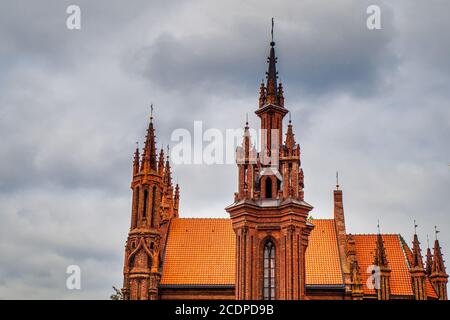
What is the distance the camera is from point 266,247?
1848 inches

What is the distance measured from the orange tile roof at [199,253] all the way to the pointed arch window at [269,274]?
597 centimetres

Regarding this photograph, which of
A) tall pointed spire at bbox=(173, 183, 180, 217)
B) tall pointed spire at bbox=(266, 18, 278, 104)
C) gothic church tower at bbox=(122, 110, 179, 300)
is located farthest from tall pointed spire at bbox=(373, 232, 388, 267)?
tall pointed spire at bbox=(173, 183, 180, 217)

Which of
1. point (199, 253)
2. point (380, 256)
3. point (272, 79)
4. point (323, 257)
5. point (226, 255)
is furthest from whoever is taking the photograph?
point (199, 253)

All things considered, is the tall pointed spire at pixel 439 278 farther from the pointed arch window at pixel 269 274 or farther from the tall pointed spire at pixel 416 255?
the pointed arch window at pixel 269 274

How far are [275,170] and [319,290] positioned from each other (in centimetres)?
984

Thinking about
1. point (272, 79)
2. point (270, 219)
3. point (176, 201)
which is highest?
point (272, 79)

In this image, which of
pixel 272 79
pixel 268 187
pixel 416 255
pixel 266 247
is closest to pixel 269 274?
pixel 266 247

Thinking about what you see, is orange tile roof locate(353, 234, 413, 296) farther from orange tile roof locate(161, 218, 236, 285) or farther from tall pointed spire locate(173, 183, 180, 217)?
tall pointed spire locate(173, 183, 180, 217)

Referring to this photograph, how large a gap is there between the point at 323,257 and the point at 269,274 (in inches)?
344

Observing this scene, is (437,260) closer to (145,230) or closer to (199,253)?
(199,253)
